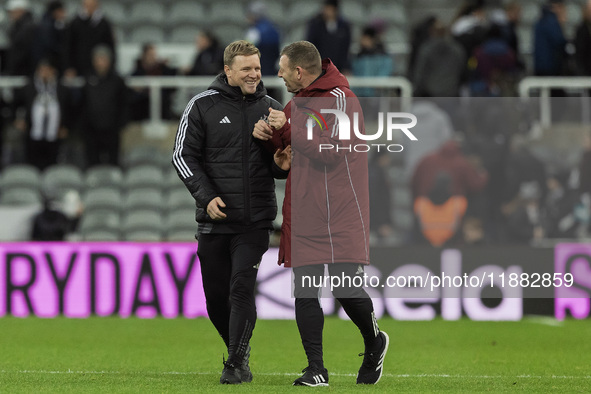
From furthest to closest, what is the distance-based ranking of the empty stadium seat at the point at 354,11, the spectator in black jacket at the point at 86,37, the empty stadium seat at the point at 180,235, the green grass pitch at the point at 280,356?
1. the empty stadium seat at the point at 354,11
2. the spectator in black jacket at the point at 86,37
3. the empty stadium seat at the point at 180,235
4. the green grass pitch at the point at 280,356

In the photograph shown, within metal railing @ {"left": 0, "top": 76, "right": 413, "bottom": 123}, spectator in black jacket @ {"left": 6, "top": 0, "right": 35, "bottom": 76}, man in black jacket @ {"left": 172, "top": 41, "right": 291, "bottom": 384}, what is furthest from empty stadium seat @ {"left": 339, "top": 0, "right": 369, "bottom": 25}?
man in black jacket @ {"left": 172, "top": 41, "right": 291, "bottom": 384}

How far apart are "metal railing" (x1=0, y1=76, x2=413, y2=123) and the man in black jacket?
7274 millimetres

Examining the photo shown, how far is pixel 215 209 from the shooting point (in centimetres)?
738

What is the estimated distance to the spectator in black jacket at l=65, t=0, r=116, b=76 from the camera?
16.3 metres

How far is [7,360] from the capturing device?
9172mm

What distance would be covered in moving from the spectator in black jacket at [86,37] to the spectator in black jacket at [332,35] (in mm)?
2695

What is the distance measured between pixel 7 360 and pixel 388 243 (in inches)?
198

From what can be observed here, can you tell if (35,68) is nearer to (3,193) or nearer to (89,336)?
(3,193)

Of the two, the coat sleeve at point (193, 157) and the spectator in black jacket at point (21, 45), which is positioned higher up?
the spectator in black jacket at point (21, 45)

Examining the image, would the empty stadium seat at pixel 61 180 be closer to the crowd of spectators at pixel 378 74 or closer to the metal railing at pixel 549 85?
the crowd of spectators at pixel 378 74

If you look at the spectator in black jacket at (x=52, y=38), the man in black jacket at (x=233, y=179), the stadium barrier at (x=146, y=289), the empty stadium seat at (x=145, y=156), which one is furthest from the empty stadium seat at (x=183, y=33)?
the man in black jacket at (x=233, y=179)

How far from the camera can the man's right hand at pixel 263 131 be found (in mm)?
7438

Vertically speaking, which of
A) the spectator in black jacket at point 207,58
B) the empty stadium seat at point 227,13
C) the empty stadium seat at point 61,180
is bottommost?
the empty stadium seat at point 61,180

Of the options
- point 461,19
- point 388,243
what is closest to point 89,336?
point 388,243
